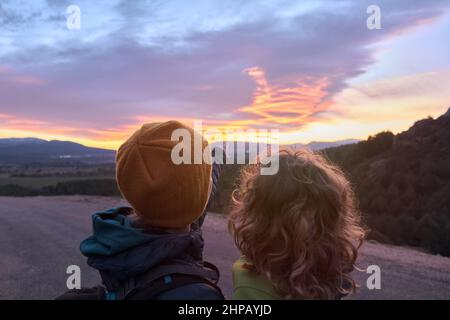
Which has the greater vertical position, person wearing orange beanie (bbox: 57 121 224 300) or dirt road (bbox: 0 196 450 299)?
person wearing orange beanie (bbox: 57 121 224 300)

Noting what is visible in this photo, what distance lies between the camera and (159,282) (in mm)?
1843

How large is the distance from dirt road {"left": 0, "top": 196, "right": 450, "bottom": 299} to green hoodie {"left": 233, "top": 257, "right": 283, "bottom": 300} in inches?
172

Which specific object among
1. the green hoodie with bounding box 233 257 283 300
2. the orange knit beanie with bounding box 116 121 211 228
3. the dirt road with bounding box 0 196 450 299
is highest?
the orange knit beanie with bounding box 116 121 211 228

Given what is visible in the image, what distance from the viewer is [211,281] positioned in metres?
1.91

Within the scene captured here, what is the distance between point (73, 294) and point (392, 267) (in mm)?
6766

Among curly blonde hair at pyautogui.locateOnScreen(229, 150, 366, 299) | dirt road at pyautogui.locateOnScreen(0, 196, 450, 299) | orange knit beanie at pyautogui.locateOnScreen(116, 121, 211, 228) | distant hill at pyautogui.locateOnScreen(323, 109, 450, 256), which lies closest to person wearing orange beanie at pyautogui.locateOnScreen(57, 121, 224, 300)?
orange knit beanie at pyautogui.locateOnScreen(116, 121, 211, 228)

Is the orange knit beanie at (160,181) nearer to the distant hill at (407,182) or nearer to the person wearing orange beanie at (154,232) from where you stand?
the person wearing orange beanie at (154,232)

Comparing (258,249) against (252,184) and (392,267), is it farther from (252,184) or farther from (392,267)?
(392,267)

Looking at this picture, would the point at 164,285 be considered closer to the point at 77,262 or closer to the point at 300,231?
the point at 300,231

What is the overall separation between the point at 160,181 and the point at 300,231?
0.55 m

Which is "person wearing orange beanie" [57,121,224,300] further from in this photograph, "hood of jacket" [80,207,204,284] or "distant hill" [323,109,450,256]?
"distant hill" [323,109,450,256]

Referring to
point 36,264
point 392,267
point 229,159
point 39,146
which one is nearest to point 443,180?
point 392,267

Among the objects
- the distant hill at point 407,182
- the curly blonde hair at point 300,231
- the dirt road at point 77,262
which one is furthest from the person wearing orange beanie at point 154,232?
the distant hill at point 407,182

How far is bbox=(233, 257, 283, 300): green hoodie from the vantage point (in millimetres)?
1870
